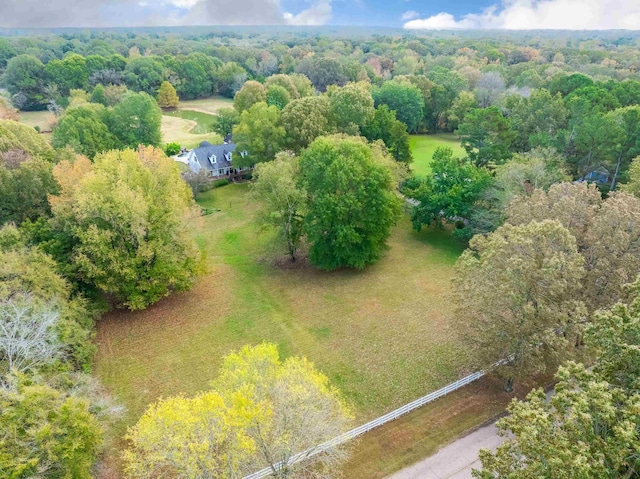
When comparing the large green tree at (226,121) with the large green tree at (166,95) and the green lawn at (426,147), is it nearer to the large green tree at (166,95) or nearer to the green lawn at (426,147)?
the green lawn at (426,147)

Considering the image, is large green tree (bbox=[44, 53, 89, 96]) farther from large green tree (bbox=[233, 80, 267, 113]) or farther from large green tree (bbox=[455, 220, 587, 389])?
large green tree (bbox=[455, 220, 587, 389])

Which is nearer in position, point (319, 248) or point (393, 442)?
point (393, 442)

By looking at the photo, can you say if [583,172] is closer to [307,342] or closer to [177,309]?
[307,342]

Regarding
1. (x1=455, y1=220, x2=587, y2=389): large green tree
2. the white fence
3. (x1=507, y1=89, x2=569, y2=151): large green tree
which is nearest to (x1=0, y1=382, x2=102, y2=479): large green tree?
the white fence

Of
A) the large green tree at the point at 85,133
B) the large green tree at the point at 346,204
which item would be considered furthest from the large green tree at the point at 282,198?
the large green tree at the point at 85,133

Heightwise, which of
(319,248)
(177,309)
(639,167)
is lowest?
(177,309)

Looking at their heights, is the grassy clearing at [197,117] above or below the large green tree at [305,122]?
below

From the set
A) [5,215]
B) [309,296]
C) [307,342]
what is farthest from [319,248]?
[5,215]
